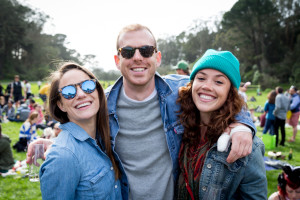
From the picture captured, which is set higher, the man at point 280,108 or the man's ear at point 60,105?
the man's ear at point 60,105

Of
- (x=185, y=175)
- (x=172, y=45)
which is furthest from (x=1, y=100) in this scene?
(x=172, y=45)

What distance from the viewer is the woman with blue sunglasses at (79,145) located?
1604 mm

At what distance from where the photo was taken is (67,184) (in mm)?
1619

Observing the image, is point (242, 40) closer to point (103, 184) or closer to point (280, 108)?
point (280, 108)

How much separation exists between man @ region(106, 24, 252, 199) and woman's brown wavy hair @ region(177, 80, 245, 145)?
0.42 feet

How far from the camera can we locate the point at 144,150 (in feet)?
7.31

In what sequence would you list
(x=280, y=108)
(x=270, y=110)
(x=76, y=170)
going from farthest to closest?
(x=270, y=110) → (x=280, y=108) → (x=76, y=170)

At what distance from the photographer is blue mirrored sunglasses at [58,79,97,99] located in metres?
1.97

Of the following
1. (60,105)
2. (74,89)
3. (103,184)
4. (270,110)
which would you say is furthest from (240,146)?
(270,110)

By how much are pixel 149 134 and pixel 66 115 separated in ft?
2.81

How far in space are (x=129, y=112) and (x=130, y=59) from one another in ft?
1.84

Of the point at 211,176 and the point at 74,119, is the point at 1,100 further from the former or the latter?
the point at 211,176

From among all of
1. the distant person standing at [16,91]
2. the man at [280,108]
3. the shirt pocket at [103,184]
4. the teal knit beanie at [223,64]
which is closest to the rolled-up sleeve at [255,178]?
the teal knit beanie at [223,64]

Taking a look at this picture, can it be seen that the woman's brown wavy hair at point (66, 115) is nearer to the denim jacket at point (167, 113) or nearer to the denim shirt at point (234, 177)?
the denim jacket at point (167, 113)
